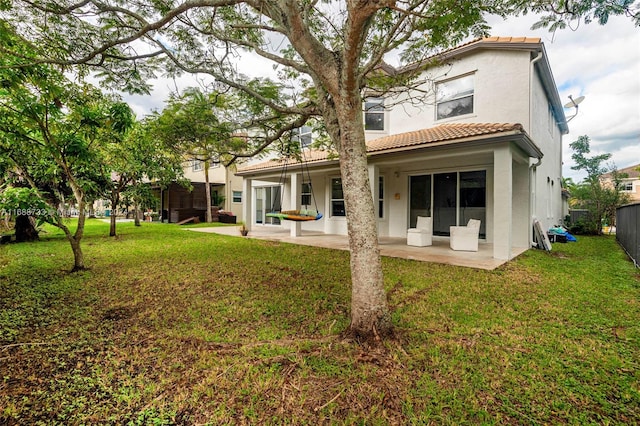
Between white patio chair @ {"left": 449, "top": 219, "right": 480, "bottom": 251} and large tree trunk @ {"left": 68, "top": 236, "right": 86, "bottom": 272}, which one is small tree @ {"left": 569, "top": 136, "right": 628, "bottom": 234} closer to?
white patio chair @ {"left": 449, "top": 219, "right": 480, "bottom": 251}

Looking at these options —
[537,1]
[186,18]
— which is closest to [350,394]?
[537,1]

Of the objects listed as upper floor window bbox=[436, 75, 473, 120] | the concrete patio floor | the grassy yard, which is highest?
upper floor window bbox=[436, 75, 473, 120]

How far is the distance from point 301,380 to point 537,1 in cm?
577

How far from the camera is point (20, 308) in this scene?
13.6ft

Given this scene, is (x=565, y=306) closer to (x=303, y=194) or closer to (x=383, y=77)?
(x=383, y=77)

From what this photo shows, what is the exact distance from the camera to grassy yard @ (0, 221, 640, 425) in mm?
2197

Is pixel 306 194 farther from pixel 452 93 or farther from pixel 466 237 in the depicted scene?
pixel 466 237

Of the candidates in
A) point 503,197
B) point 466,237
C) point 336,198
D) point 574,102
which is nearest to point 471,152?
point 503,197

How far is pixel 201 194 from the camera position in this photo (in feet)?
76.8

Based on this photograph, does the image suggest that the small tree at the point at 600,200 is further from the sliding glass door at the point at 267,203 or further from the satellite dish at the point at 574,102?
the sliding glass door at the point at 267,203

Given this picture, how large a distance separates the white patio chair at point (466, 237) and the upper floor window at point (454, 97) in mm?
4285

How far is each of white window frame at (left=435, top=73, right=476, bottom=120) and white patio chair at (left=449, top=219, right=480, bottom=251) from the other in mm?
4252

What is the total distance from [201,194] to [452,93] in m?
19.5

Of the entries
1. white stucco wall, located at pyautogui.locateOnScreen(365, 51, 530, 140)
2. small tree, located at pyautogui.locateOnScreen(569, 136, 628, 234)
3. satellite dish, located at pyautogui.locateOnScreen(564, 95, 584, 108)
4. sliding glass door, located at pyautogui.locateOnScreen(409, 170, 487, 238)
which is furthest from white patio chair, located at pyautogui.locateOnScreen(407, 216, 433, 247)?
satellite dish, located at pyautogui.locateOnScreen(564, 95, 584, 108)
